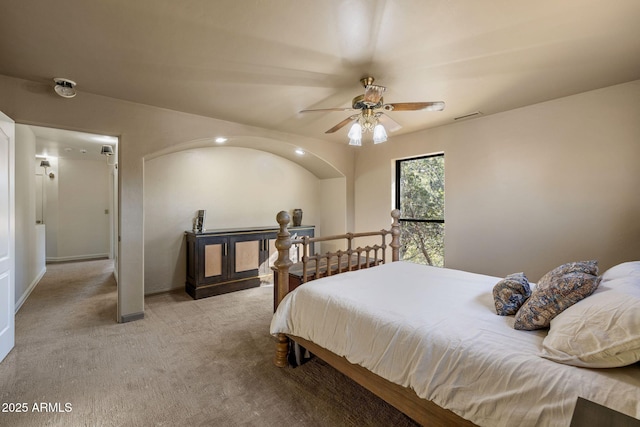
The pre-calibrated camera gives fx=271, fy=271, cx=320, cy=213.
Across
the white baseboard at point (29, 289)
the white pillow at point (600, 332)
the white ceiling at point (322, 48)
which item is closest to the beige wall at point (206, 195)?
the white baseboard at point (29, 289)

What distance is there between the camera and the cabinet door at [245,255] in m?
4.24

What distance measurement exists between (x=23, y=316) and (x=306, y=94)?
4174 millimetres

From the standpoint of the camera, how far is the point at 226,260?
4164mm

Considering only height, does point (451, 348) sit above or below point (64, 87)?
below

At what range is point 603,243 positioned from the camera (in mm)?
2697

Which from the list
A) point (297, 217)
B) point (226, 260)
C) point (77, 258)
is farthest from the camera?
point (77, 258)

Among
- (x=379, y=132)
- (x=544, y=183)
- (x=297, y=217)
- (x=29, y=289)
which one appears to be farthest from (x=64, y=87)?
(x=544, y=183)

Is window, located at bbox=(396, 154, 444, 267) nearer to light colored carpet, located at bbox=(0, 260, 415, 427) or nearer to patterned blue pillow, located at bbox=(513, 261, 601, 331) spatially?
light colored carpet, located at bbox=(0, 260, 415, 427)

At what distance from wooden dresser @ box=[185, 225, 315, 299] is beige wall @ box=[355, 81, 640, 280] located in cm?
291

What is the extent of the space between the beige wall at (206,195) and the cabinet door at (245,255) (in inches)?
24.5

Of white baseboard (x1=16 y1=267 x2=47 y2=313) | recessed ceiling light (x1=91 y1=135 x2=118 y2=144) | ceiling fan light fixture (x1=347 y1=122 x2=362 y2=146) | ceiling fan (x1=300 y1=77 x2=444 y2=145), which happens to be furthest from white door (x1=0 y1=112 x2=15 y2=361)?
ceiling fan light fixture (x1=347 y1=122 x2=362 y2=146)

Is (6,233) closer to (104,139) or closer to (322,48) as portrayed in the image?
(104,139)

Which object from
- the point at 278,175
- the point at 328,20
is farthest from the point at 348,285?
the point at 278,175

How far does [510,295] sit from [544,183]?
7.08 ft
